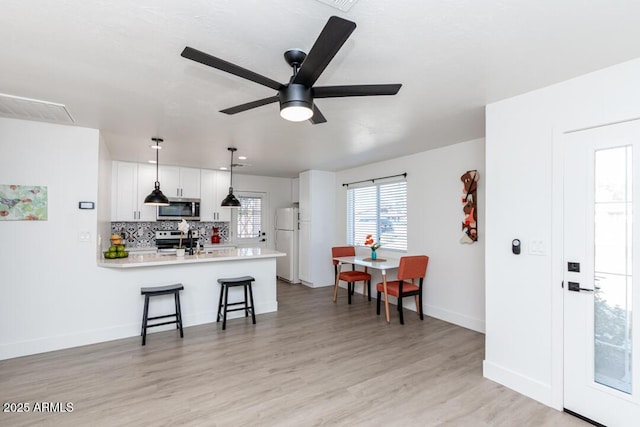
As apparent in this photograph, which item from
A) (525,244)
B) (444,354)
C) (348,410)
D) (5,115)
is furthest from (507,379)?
(5,115)

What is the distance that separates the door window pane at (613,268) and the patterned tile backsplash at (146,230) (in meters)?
6.04

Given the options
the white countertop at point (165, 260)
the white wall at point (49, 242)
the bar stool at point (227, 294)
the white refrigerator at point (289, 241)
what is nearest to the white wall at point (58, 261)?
the white wall at point (49, 242)

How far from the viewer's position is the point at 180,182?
5918 millimetres

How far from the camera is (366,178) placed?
223 inches

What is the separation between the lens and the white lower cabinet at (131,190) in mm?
5398

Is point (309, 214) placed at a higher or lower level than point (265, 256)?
higher

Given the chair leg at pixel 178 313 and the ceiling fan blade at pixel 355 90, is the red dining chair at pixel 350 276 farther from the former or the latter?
the ceiling fan blade at pixel 355 90

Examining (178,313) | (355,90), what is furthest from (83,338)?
(355,90)

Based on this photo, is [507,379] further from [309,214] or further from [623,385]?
[309,214]

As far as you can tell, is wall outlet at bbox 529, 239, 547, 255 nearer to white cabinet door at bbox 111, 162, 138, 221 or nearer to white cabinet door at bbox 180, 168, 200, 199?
white cabinet door at bbox 180, 168, 200, 199

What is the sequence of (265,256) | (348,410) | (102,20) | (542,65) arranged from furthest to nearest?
1. (265,256)
2. (348,410)
3. (542,65)
4. (102,20)

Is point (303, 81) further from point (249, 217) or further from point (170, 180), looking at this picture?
point (249, 217)

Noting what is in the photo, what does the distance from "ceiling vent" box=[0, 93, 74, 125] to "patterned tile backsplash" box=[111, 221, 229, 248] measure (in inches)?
113

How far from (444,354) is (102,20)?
3.86m
